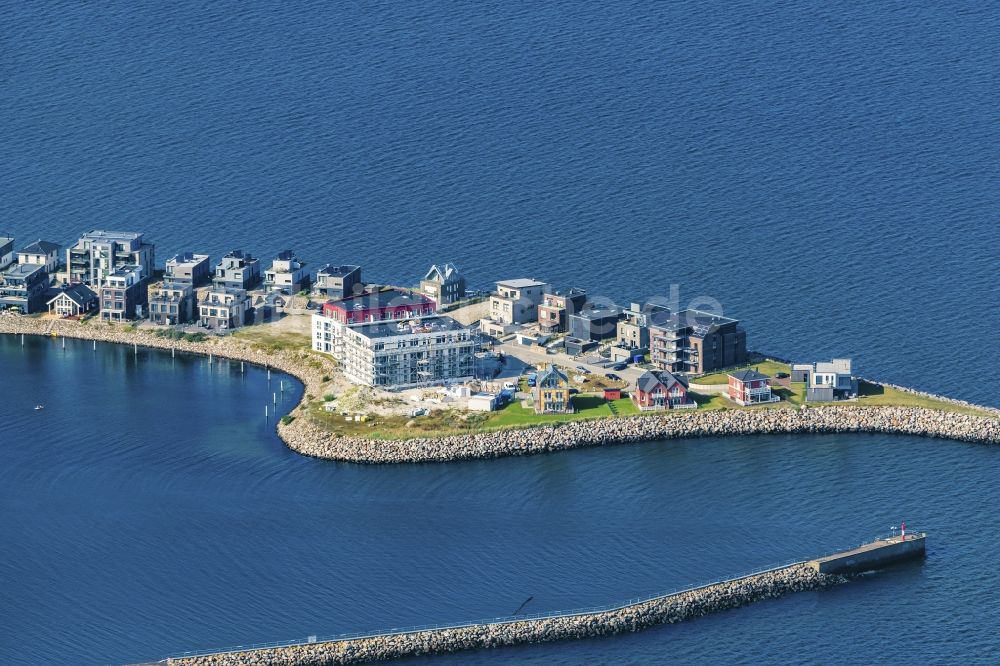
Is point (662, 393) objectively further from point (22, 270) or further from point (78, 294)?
point (22, 270)

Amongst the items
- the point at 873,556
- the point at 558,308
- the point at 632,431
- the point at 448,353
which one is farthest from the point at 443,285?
the point at 873,556

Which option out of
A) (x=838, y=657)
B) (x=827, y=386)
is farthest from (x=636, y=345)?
(x=838, y=657)

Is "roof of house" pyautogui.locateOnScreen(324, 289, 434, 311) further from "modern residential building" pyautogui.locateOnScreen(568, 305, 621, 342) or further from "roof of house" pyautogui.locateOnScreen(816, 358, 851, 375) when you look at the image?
"roof of house" pyautogui.locateOnScreen(816, 358, 851, 375)

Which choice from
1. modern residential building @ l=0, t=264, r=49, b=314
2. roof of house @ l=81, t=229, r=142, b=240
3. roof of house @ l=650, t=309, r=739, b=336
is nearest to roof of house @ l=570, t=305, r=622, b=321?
roof of house @ l=650, t=309, r=739, b=336

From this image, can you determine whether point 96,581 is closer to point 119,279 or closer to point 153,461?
point 153,461

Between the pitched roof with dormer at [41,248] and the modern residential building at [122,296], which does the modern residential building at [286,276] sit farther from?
the pitched roof with dormer at [41,248]

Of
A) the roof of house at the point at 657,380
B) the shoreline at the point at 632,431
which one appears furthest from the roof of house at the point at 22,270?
the roof of house at the point at 657,380
